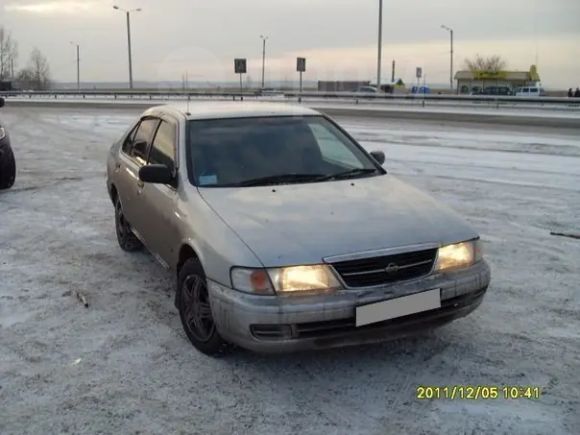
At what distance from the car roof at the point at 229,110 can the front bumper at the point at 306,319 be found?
1764 millimetres

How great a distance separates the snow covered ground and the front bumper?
0.29 metres

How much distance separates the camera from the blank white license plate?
325 cm

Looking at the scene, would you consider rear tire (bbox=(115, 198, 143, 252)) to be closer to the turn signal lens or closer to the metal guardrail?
the turn signal lens

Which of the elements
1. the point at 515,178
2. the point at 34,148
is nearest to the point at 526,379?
the point at 515,178

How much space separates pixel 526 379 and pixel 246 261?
5.76 feet

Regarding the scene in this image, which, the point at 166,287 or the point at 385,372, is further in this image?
the point at 166,287

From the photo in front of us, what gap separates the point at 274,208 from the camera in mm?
3732

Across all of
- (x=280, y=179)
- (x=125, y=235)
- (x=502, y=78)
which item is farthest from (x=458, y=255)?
(x=502, y=78)

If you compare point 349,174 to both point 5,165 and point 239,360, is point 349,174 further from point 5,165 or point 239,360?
point 5,165

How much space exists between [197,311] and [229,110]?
6.09 feet

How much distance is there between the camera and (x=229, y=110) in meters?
4.90

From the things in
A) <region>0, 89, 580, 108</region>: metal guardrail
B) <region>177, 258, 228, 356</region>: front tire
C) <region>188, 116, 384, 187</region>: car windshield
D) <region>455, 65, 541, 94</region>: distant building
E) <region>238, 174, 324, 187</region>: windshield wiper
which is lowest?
<region>177, 258, 228, 356</region>: front tire

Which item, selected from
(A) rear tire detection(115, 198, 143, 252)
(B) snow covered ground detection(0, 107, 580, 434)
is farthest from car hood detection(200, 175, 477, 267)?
(A) rear tire detection(115, 198, 143, 252)

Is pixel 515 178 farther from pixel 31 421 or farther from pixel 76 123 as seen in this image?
pixel 76 123
